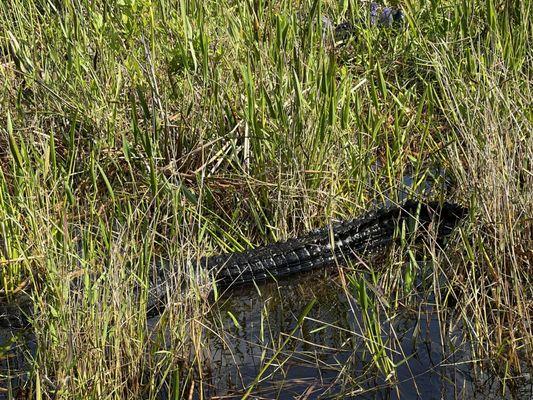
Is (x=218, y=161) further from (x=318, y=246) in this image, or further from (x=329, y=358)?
(x=329, y=358)

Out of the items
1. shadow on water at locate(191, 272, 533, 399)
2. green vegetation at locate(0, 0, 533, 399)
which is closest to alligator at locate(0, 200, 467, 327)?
green vegetation at locate(0, 0, 533, 399)

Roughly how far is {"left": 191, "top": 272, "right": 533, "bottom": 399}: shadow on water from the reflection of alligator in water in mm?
224

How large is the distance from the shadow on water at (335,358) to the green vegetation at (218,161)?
0.07 metres

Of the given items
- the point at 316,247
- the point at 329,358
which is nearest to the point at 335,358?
the point at 329,358

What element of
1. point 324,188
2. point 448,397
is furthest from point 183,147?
point 448,397

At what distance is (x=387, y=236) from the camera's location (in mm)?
4133

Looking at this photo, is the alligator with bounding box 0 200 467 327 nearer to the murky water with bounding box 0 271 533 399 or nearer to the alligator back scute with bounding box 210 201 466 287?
the alligator back scute with bounding box 210 201 466 287

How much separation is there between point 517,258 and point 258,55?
1515 millimetres

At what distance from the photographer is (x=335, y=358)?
327cm

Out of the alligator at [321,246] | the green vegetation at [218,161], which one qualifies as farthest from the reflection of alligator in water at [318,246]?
the green vegetation at [218,161]

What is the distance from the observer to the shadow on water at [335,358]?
3102 millimetres

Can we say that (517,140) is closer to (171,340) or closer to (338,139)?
(338,139)

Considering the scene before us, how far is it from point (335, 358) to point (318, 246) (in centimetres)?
88

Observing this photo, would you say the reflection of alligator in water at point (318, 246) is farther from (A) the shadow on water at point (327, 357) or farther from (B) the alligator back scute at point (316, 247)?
(A) the shadow on water at point (327, 357)
